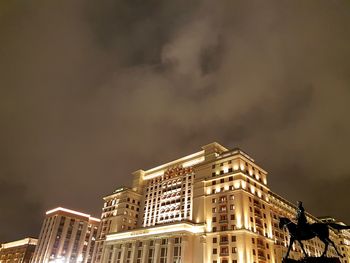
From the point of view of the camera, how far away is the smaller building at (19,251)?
471ft

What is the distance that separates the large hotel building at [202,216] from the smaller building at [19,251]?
6747cm

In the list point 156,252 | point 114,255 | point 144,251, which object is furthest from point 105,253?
point 156,252

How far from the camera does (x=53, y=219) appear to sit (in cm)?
12719

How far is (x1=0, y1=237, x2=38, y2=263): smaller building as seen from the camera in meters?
144

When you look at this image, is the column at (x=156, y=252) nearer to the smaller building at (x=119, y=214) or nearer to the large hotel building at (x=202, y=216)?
the large hotel building at (x=202, y=216)

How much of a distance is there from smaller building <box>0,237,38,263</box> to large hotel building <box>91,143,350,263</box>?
6747 cm

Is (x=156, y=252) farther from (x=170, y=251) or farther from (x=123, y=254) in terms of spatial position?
(x=123, y=254)

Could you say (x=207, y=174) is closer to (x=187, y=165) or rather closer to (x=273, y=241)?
(x=187, y=165)

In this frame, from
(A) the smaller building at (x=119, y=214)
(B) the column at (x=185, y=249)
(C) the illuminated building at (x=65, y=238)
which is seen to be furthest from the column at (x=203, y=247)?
(C) the illuminated building at (x=65, y=238)

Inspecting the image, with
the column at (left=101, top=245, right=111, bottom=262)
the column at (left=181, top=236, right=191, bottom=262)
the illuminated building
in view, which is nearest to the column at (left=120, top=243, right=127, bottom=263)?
the column at (left=101, top=245, right=111, bottom=262)

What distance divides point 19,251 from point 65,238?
1774 inches

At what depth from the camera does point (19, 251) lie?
149500 millimetres

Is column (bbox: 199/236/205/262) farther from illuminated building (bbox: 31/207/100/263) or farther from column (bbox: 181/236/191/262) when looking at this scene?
illuminated building (bbox: 31/207/100/263)

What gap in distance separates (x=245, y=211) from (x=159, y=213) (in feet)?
116
